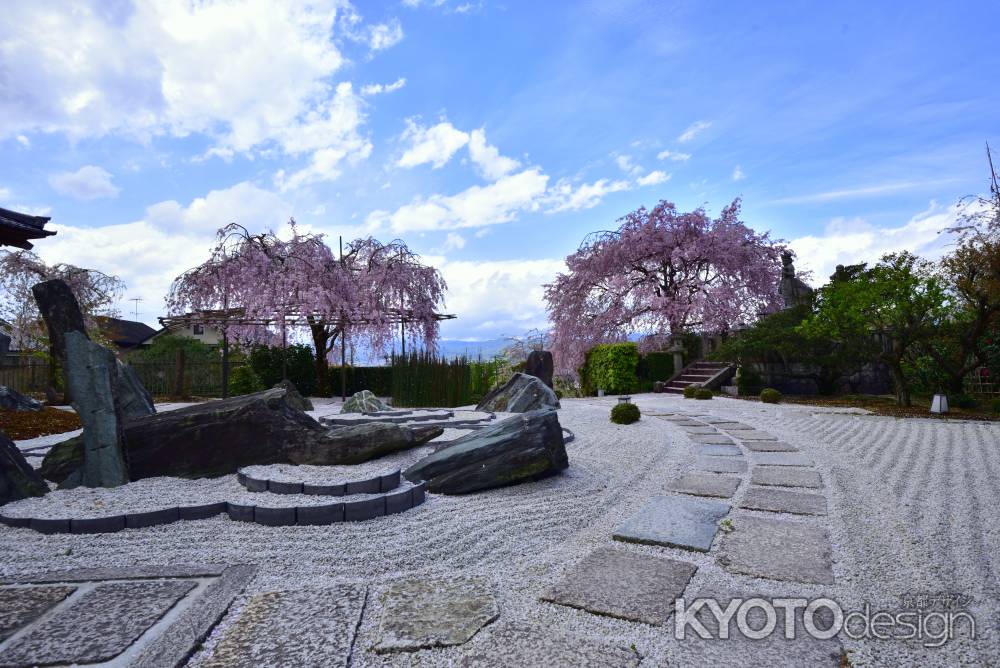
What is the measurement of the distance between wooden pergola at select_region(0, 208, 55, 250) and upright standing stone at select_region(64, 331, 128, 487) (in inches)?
80.7

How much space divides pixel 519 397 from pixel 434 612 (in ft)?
19.8

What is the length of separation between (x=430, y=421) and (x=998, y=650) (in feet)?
17.8

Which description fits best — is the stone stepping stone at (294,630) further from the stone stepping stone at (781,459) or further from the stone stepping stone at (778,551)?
the stone stepping stone at (781,459)

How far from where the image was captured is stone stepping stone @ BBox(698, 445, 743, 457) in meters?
5.09

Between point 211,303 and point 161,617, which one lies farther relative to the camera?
point 211,303

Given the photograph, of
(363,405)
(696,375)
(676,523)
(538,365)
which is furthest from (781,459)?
(696,375)

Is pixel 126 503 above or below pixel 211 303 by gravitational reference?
below

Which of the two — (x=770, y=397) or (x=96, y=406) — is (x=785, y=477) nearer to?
(x=96, y=406)

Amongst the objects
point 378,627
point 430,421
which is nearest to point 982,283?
point 430,421

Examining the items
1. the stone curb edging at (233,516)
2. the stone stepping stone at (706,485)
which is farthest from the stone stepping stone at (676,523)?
the stone curb edging at (233,516)

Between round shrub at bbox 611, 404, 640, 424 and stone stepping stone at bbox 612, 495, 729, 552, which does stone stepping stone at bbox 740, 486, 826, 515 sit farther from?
round shrub at bbox 611, 404, 640, 424

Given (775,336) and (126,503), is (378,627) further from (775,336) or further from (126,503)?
(775,336)

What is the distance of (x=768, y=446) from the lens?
5523 mm

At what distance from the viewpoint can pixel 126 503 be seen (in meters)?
3.37
